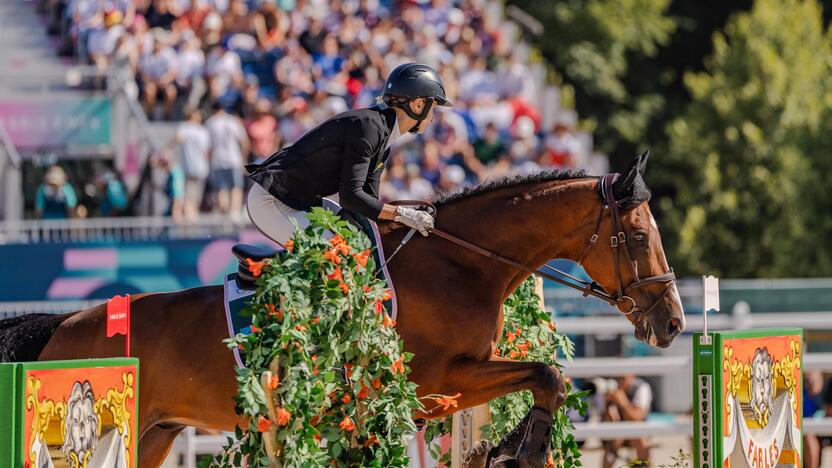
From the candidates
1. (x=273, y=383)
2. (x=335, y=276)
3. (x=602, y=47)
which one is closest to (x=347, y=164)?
(x=335, y=276)

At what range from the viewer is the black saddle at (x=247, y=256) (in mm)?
6207

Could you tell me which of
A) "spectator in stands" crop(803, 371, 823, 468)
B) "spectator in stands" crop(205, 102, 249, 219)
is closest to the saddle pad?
"spectator in stands" crop(803, 371, 823, 468)

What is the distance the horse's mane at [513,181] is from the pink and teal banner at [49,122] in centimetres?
842

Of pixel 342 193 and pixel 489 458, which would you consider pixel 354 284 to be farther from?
pixel 489 458

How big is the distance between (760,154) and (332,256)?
698 inches

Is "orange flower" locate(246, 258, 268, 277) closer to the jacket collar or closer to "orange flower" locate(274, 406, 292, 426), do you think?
"orange flower" locate(274, 406, 292, 426)

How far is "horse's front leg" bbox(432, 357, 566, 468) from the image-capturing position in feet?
20.1

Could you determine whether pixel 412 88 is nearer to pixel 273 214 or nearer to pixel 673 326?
pixel 273 214

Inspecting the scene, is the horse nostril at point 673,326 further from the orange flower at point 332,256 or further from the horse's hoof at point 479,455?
the orange flower at point 332,256

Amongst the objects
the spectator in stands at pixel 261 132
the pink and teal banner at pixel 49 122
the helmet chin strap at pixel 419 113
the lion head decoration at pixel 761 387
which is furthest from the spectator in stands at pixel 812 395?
the pink and teal banner at pixel 49 122

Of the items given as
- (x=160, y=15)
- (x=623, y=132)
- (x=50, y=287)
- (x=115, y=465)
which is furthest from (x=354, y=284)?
(x=623, y=132)

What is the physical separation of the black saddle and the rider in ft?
0.66

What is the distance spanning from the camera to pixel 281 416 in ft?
18.4

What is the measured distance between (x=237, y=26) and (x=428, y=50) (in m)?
2.56
